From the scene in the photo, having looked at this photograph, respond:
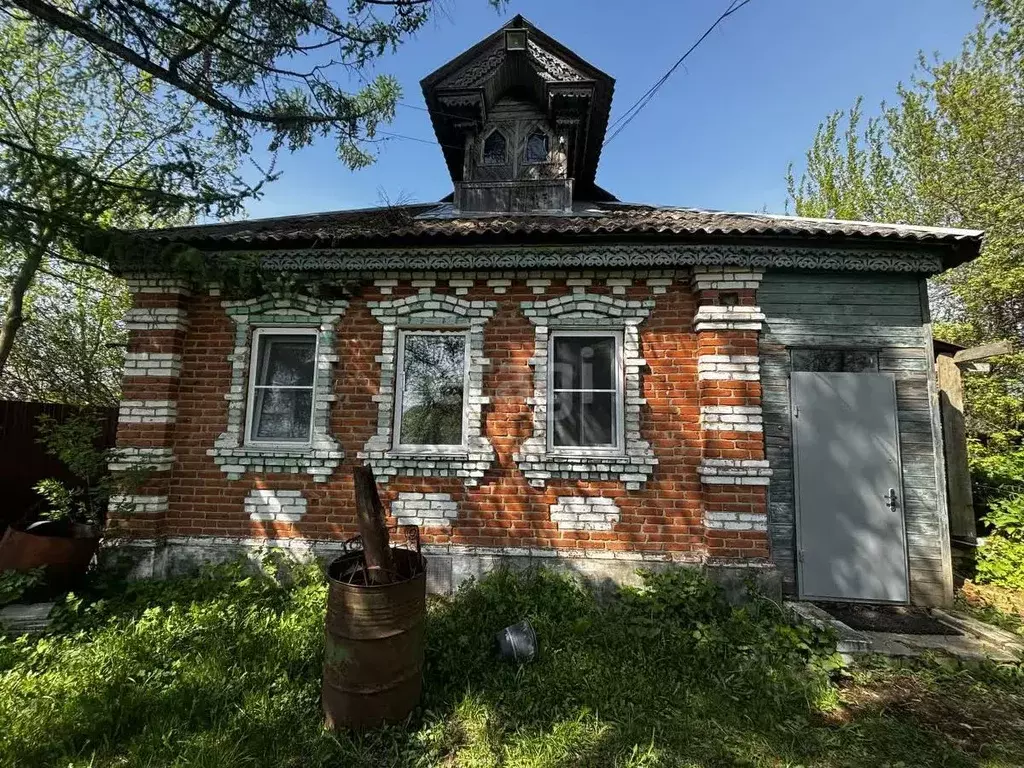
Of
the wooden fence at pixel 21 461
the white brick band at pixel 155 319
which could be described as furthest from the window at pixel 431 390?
the wooden fence at pixel 21 461

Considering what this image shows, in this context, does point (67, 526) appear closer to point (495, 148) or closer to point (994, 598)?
point (495, 148)

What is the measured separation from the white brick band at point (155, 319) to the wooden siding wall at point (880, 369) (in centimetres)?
664

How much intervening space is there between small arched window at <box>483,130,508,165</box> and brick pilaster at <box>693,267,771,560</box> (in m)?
3.55

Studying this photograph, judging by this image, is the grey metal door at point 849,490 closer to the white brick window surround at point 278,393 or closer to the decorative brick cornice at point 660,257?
the decorative brick cornice at point 660,257

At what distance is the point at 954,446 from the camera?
5.43m

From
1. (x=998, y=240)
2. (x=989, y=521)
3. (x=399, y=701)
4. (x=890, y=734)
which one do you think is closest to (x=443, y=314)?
(x=399, y=701)

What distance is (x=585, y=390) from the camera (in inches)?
198

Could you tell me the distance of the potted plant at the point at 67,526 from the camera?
453 centimetres

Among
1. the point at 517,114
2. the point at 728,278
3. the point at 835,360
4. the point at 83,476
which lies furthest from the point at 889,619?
the point at 83,476

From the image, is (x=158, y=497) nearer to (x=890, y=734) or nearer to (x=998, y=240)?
(x=890, y=734)

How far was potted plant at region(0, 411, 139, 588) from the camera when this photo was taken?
4527 mm

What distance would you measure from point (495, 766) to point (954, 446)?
6.25 metres

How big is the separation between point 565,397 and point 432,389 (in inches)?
60.2

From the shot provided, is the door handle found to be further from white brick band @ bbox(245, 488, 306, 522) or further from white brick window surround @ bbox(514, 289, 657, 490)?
white brick band @ bbox(245, 488, 306, 522)
